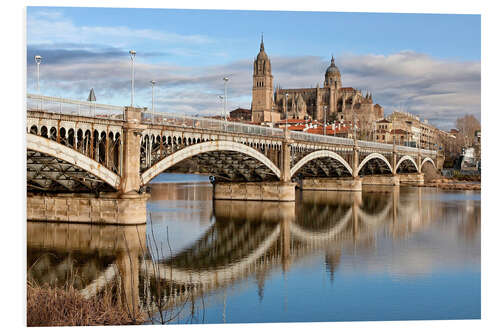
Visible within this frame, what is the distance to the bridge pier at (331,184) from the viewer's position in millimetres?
71500

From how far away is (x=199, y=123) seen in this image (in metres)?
40.4

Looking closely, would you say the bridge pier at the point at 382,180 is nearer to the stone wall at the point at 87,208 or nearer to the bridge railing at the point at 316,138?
the bridge railing at the point at 316,138

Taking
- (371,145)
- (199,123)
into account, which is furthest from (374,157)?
(199,123)

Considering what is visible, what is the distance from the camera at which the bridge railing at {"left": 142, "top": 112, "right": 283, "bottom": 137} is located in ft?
115

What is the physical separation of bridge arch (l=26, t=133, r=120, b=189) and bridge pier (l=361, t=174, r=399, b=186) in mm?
62133

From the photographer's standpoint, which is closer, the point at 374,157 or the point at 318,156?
the point at 318,156

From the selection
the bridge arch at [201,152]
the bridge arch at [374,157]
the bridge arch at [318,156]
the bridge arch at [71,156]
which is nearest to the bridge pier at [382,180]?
the bridge arch at [374,157]

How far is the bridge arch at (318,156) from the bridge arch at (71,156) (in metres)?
25.4

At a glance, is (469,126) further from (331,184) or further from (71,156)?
(71,156)

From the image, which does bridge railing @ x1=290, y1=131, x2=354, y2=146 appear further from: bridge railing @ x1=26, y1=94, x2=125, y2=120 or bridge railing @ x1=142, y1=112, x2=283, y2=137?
bridge railing @ x1=26, y1=94, x2=125, y2=120

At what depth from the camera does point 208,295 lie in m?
18.9

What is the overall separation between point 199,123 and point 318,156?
2352 centimetres

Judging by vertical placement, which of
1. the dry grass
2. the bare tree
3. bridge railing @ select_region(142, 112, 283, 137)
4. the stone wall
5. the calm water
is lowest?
the calm water

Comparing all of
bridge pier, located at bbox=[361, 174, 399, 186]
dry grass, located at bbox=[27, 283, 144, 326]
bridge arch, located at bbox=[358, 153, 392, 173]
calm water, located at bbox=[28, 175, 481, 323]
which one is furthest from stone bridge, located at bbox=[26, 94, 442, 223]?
bridge pier, located at bbox=[361, 174, 399, 186]
